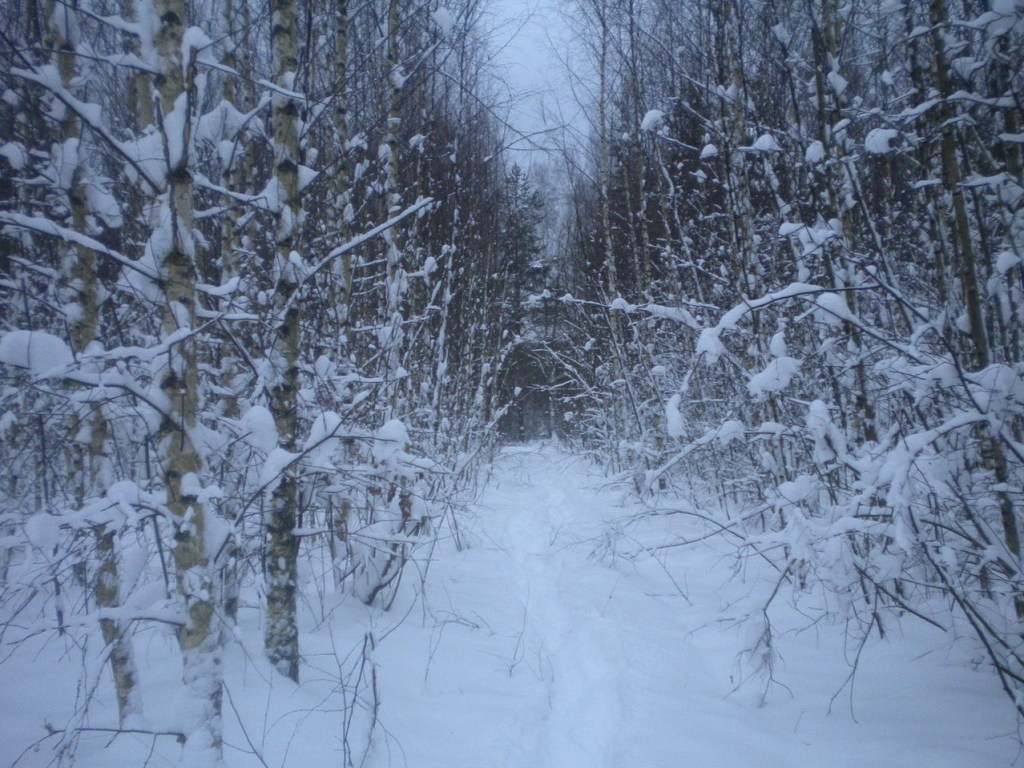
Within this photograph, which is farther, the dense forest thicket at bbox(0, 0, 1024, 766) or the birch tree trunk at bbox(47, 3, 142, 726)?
the birch tree trunk at bbox(47, 3, 142, 726)

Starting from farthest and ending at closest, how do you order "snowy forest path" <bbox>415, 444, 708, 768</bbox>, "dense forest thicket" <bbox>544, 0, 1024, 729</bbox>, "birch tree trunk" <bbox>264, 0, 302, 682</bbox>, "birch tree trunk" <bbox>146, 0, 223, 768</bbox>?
"birch tree trunk" <bbox>264, 0, 302, 682</bbox> → "snowy forest path" <bbox>415, 444, 708, 768</bbox> → "dense forest thicket" <bbox>544, 0, 1024, 729</bbox> → "birch tree trunk" <bbox>146, 0, 223, 768</bbox>

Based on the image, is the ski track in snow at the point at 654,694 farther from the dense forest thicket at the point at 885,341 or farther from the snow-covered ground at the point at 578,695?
the dense forest thicket at the point at 885,341

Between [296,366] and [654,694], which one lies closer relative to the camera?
[296,366]

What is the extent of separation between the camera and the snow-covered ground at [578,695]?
2074 mm

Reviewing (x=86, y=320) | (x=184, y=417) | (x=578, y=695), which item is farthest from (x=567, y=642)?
(x=86, y=320)

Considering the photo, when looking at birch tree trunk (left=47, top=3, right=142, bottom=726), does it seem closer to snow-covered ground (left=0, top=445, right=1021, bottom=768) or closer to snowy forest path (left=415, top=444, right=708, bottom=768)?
snow-covered ground (left=0, top=445, right=1021, bottom=768)

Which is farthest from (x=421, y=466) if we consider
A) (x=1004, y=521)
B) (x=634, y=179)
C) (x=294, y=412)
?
(x=634, y=179)

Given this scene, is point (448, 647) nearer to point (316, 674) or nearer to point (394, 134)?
point (316, 674)

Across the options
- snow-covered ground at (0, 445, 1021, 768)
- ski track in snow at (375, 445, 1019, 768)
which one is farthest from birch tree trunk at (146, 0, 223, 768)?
ski track in snow at (375, 445, 1019, 768)

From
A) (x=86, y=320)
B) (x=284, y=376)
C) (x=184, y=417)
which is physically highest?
(x=86, y=320)

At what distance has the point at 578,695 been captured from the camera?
108 inches

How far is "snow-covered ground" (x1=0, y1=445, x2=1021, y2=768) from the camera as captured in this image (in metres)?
2.07

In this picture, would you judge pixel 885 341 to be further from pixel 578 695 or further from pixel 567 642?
pixel 567 642

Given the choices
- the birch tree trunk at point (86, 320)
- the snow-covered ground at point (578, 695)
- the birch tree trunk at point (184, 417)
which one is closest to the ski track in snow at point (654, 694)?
the snow-covered ground at point (578, 695)
